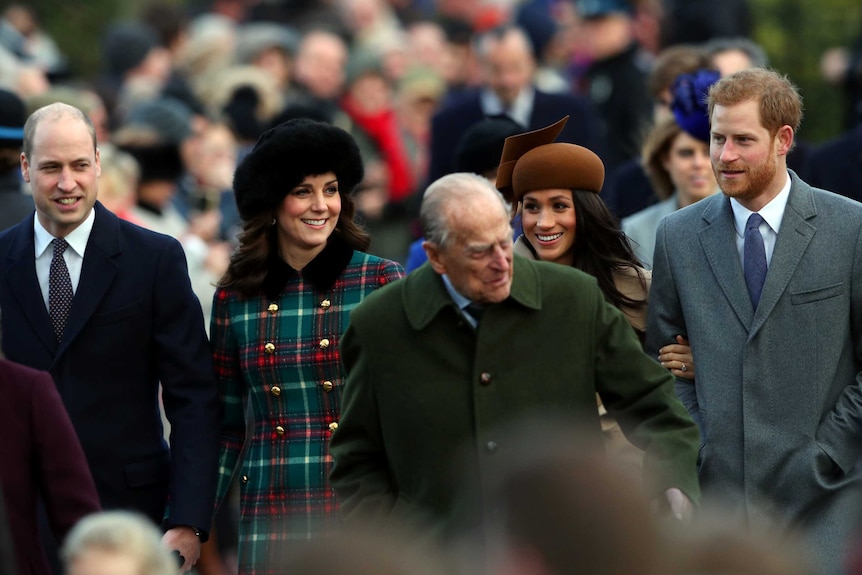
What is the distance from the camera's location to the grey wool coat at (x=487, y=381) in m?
6.46

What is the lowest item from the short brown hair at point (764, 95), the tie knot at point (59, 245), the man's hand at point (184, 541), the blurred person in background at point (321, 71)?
the man's hand at point (184, 541)

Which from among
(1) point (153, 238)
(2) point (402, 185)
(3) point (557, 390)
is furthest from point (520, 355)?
(2) point (402, 185)

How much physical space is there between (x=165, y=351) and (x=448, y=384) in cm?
155

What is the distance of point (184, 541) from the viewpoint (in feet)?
24.5

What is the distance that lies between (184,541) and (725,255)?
2297 mm

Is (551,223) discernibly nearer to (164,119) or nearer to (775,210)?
(775,210)

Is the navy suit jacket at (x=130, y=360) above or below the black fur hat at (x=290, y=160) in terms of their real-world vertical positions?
below

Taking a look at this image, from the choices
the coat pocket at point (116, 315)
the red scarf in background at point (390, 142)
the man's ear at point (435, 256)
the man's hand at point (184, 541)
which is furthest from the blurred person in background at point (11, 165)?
the red scarf in background at point (390, 142)

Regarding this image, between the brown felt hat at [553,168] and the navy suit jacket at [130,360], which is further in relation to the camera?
the brown felt hat at [553,168]

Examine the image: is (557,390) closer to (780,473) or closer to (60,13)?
(780,473)

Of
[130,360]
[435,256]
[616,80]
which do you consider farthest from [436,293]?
[616,80]

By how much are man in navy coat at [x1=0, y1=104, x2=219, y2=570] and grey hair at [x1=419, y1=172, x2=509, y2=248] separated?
1555 mm

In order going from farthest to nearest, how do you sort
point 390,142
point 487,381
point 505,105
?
1. point 390,142
2. point 505,105
3. point 487,381

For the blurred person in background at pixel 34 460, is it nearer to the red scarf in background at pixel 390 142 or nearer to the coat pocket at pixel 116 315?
the coat pocket at pixel 116 315
